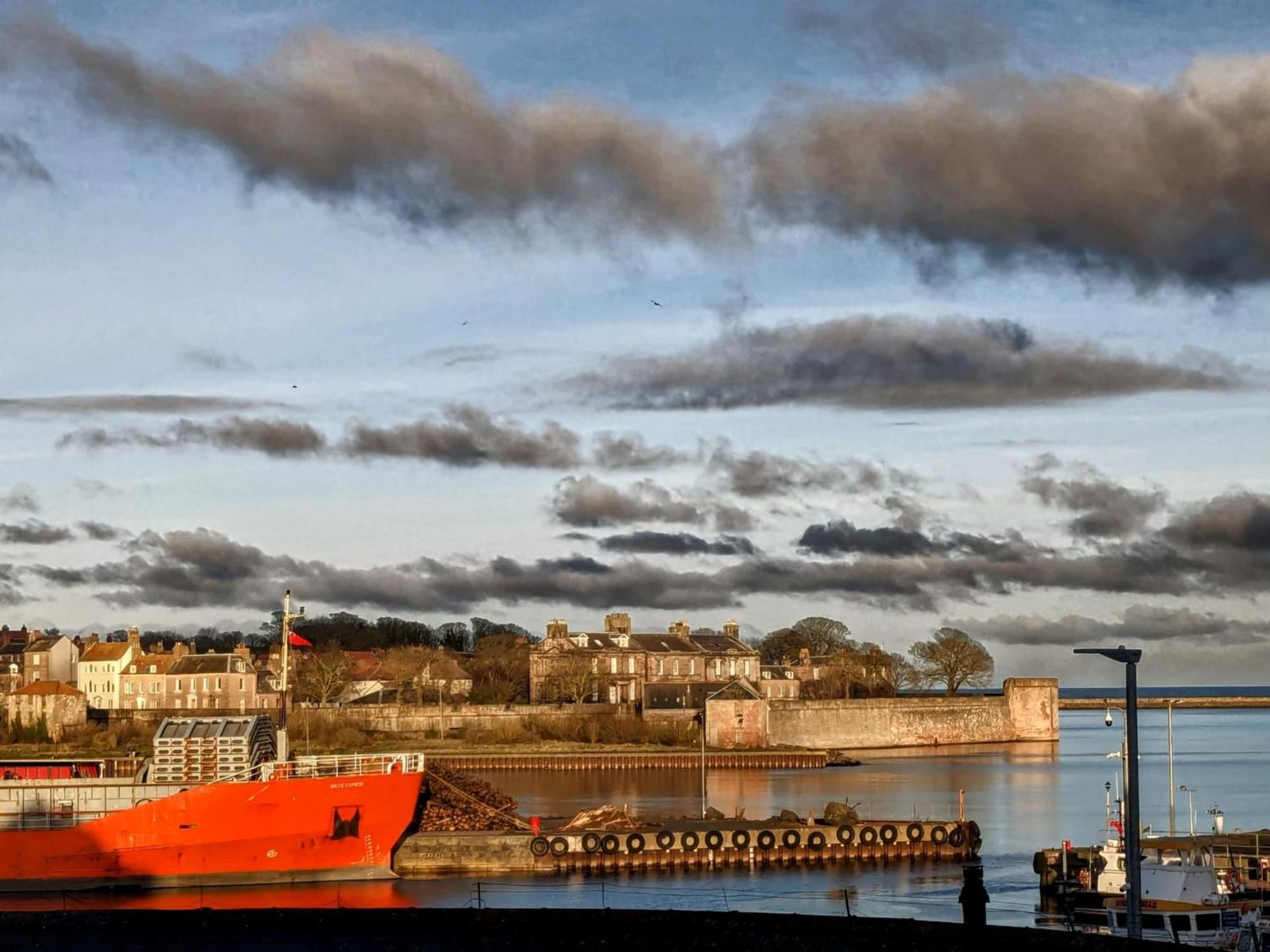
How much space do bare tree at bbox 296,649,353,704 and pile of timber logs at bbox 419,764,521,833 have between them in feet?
203

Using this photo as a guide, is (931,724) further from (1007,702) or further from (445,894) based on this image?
(445,894)

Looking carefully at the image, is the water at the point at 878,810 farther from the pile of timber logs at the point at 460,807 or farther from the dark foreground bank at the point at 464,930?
the pile of timber logs at the point at 460,807

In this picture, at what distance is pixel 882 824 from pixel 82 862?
2191 cm

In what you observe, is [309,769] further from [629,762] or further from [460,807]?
[629,762]

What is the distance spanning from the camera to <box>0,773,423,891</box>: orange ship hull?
39969 millimetres

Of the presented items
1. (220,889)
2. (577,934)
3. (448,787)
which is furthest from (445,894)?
(577,934)

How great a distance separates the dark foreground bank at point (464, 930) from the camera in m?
21.6

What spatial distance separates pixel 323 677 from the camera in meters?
127

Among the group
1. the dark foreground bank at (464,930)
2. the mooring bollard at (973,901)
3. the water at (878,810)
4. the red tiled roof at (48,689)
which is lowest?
the water at (878,810)

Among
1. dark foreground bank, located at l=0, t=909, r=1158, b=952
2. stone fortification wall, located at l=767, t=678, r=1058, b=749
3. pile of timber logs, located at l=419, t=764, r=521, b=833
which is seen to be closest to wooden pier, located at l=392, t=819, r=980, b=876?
pile of timber logs, located at l=419, t=764, r=521, b=833

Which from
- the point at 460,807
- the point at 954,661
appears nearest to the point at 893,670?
the point at 954,661

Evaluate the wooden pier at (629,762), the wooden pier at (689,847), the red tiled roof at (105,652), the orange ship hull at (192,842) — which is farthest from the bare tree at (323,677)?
the orange ship hull at (192,842)

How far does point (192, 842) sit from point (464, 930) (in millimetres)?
19502

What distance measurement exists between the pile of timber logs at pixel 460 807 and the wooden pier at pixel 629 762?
4114 centimetres
